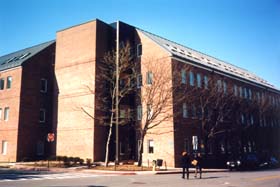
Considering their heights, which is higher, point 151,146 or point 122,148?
point 151,146

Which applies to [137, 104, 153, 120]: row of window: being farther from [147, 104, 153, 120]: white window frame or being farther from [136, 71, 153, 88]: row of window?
[136, 71, 153, 88]: row of window

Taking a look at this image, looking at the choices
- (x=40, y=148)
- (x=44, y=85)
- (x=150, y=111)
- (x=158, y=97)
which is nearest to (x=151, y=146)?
(x=150, y=111)

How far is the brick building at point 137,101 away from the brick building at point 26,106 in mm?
287

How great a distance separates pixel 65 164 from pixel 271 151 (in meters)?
35.6

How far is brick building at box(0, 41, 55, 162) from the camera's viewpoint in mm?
35219

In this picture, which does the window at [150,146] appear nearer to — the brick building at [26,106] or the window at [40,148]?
the brick building at [26,106]

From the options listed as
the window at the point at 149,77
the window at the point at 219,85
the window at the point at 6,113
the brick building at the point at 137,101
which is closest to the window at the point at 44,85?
the brick building at the point at 137,101

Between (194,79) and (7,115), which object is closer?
(194,79)

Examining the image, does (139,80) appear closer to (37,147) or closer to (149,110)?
(149,110)

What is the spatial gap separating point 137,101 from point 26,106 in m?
12.9

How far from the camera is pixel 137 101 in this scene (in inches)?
1399

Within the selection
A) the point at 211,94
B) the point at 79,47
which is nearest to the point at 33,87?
the point at 79,47

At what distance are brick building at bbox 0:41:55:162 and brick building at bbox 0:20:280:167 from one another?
0.94ft

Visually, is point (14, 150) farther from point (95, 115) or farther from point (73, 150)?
point (95, 115)
